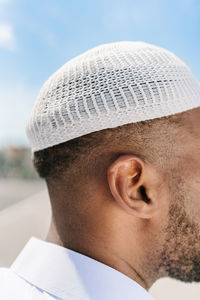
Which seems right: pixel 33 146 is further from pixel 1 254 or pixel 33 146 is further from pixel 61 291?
pixel 1 254

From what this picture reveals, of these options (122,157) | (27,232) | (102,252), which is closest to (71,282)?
(102,252)

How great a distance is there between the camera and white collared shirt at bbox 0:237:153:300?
3.37ft

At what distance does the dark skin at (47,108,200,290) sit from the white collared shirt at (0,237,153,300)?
0.09ft

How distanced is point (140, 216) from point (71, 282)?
0.94 ft

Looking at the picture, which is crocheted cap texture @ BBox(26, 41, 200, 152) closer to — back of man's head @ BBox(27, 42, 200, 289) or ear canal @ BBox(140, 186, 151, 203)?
back of man's head @ BBox(27, 42, 200, 289)

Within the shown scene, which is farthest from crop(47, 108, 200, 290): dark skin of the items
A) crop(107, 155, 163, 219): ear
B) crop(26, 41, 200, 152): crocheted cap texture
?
crop(26, 41, 200, 152): crocheted cap texture

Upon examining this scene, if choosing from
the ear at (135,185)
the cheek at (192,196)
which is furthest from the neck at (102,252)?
the cheek at (192,196)

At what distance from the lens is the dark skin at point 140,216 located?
1.05 metres

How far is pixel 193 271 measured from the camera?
1.20m

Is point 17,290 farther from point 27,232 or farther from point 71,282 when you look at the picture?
point 27,232

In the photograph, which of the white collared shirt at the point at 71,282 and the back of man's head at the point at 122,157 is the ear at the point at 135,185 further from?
the white collared shirt at the point at 71,282

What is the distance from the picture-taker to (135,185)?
41.6 inches

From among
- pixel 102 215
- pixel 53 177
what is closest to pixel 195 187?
pixel 102 215

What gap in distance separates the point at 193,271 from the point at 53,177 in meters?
0.59
